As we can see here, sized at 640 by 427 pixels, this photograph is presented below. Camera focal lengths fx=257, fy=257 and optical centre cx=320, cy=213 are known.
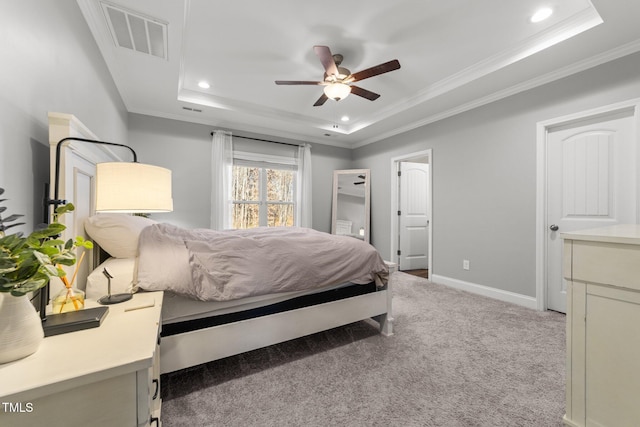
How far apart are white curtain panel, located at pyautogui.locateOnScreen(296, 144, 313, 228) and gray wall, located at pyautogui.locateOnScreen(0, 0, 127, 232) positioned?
3280 mm

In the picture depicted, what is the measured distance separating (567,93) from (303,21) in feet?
8.76

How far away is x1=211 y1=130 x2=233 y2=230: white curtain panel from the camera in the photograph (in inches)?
159

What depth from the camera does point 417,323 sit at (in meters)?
2.40

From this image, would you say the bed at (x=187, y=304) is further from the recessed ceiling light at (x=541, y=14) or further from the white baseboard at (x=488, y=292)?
the recessed ceiling light at (x=541, y=14)

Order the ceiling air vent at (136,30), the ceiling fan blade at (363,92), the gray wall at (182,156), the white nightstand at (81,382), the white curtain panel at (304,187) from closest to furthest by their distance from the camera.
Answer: the white nightstand at (81,382)
the ceiling air vent at (136,30)
the ceiling fan blade at (363,92)
the gray wall at (182,156)
the white curtain panel at (304,187)

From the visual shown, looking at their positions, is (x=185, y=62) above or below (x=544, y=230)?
above

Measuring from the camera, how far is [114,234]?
1475 millimetres

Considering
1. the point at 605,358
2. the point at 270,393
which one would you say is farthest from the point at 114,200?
the point at 605,358

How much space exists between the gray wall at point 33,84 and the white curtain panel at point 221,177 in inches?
87.3

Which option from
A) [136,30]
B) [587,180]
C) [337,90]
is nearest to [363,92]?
[337,90]

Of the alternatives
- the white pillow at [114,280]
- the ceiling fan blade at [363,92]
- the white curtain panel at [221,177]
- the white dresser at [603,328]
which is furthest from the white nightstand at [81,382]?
the white curtain panel at [221,177]

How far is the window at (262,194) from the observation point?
4.40m

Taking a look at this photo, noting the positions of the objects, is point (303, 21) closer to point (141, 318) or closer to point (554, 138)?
point (141, 318)

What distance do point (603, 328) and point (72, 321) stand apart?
6.46 feet
